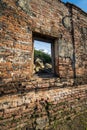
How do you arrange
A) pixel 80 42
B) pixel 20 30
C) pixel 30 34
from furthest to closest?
pixel 80 42
pixel 30 34
pixel 20 30

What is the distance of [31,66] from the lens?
10.6 feet

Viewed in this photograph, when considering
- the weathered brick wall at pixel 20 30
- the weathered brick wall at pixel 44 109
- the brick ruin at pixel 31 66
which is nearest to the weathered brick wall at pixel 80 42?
the brick ruin at pixel 31 66

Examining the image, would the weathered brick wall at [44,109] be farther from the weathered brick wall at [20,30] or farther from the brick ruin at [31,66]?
the weathered brick wall at [20,30]

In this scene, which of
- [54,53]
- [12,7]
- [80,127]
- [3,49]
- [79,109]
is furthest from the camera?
[79,109]

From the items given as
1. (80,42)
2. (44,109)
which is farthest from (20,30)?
(80,42)

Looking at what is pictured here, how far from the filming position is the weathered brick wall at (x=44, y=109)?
2.67 m

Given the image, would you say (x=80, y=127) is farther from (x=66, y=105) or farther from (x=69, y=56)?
(x=69, y=56)

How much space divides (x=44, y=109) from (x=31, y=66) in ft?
3.80

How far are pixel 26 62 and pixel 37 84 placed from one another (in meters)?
0.62

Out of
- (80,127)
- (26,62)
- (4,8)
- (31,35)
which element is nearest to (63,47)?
(31,35)

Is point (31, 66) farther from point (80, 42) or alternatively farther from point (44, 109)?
point (80, 42)

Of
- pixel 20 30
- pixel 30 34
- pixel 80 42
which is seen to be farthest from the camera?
pixel 80 42

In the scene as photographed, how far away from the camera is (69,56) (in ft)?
13.4

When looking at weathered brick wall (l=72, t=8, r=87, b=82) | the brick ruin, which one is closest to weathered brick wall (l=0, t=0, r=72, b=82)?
the brick ruin
